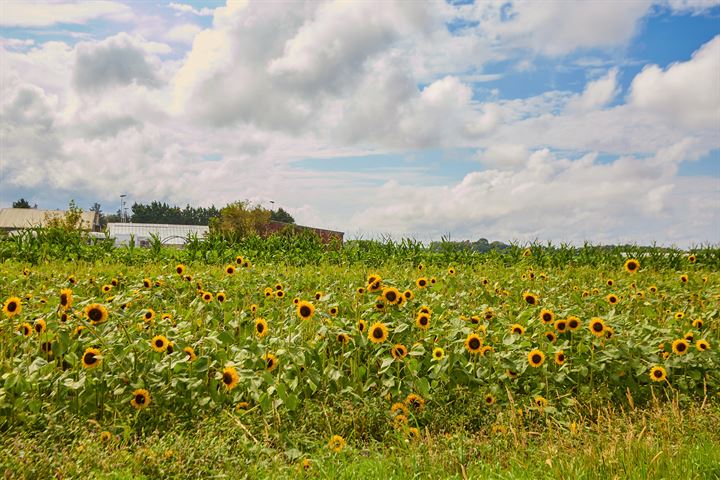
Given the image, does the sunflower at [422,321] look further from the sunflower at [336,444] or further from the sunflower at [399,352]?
the sunflower at [336,444]

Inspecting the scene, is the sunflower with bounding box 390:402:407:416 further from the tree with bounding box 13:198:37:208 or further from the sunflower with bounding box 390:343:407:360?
the tree with bounding box 13:198:37:208

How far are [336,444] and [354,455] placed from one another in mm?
146

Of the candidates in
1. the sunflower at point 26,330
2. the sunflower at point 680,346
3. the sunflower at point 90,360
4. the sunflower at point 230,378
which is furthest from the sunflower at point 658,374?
the sunflower at point 26,330

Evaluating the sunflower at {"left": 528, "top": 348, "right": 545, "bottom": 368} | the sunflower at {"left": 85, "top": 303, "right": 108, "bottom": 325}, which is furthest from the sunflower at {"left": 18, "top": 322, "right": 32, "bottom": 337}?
the sunflower at {"left": 528, "top": 348, "right": 545, "bottom": 368}

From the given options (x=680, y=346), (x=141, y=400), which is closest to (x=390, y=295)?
(x=141, y=400)

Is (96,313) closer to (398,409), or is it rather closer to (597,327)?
(398,409)

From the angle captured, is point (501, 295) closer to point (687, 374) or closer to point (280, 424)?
point (687, 374)

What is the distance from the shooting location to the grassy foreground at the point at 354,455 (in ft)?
10.9

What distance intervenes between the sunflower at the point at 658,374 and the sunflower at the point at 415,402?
6.51 feet

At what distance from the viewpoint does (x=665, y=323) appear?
6652 mm

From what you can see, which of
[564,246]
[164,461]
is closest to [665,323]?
[164,461]

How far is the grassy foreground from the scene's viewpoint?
3.32 m

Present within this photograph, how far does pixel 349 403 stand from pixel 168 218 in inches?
4458

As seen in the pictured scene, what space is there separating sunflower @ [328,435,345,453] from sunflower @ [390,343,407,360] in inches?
38.0
